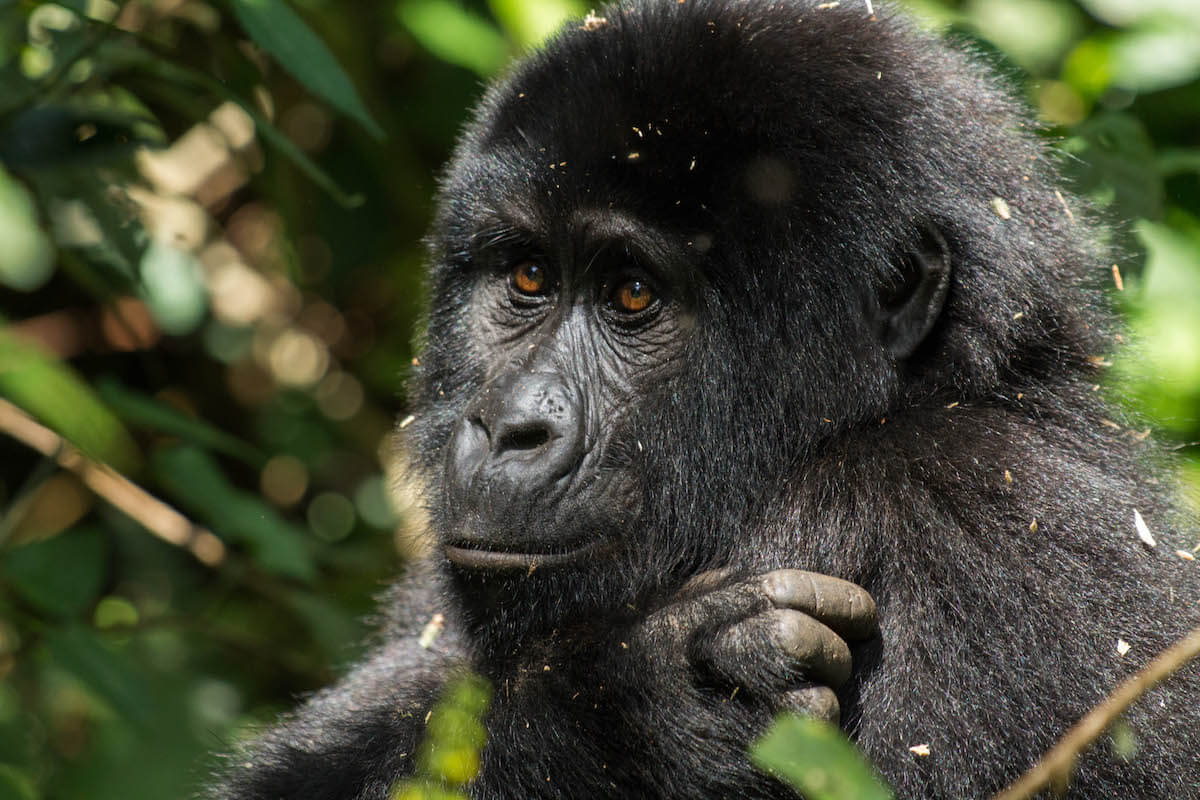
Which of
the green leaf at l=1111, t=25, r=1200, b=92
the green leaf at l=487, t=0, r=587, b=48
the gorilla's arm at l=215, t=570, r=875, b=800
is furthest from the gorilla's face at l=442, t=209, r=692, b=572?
the green leaf at l=1111, t=25, r=1200, b=92

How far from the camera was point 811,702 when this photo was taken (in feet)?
7.55

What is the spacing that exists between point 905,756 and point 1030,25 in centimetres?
348

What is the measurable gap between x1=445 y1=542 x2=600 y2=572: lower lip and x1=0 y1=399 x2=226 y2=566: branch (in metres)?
2.14

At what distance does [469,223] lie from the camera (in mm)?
3098

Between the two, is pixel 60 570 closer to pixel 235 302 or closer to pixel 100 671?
pixel 100 671

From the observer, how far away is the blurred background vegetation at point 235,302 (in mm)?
3475

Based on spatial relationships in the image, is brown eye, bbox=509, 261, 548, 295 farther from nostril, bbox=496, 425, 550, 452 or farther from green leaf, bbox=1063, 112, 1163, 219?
green leaf, bbox=1063, 112, 1163, 219

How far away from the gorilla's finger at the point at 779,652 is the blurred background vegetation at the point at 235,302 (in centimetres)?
114

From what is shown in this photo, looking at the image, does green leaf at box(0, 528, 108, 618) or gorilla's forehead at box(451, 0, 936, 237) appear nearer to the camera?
gorilla's forehead at box(451, 0, 936, 237)

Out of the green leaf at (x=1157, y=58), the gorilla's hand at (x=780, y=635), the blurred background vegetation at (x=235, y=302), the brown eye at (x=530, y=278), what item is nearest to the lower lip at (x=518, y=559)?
the gorilla's hand at (x=780, y=635)

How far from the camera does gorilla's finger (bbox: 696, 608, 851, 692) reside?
2305 mm

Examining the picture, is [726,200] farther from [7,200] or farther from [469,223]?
[7,200]

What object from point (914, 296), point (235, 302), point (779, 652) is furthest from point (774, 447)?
point (235, 302)

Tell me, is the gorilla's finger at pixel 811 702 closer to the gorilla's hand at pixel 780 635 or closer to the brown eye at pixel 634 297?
the gorilla's hand at pixel 780 635
